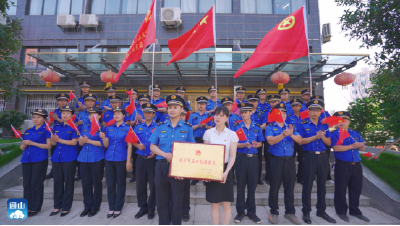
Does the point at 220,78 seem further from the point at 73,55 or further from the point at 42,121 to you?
the point at 42,121

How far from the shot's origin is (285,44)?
469cm

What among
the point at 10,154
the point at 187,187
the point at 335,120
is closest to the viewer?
the point at 187,187

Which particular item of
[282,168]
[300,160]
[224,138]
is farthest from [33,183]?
[300,160]

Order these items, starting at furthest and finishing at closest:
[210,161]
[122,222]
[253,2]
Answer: [253,2]
[122,222]
[210,161]

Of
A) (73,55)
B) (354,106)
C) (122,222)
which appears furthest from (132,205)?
(354,106)

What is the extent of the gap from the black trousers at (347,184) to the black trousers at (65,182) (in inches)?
224

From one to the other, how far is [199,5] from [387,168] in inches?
460

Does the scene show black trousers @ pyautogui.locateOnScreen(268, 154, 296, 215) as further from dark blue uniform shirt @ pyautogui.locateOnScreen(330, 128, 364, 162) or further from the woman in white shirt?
the woman in white shirt

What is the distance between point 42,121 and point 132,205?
2782 millimetres

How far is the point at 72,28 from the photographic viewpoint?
12.4 metres

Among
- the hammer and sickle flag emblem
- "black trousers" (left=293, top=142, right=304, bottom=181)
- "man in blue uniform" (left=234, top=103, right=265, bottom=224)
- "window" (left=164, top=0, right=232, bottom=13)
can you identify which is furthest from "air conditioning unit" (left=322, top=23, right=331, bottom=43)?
"man in blue uniform" (left=234, top=103, right=265, bottom=224)

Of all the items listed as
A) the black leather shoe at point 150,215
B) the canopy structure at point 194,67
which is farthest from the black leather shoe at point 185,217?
the canopy structure at point 194,67

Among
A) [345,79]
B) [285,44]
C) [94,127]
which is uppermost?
[345,79]

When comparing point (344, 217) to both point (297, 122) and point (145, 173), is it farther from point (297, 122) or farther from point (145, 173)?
point (145, 173)
